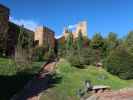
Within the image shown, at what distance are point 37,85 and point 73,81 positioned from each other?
166 inches

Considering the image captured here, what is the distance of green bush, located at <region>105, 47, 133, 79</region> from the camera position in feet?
131

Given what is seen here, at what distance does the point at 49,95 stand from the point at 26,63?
45.1 feet

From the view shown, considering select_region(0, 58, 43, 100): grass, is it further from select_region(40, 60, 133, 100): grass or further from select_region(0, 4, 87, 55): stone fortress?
select_region(0, 4, 87, 55): stone fortress

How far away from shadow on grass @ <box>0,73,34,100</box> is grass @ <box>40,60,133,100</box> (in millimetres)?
3072

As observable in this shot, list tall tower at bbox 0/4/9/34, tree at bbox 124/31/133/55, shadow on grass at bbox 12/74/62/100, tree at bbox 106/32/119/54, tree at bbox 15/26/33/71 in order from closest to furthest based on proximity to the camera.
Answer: shadow on grass at bbox 12/74/62/100 → tree at bbox 15/26/33/71 → tall tower at bbox 0/4/9/34 → tree at bbox 124/31/133/55 → tree at bbox 106/32/119/54

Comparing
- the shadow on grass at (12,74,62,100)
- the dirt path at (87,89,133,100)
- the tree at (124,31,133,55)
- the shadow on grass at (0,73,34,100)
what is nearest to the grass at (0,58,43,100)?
the shadow on grass at (0,73,34,100)

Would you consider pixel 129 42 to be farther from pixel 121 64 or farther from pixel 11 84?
pixel 11 84

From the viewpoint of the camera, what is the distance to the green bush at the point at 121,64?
39.8 meters

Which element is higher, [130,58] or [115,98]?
[130,58]

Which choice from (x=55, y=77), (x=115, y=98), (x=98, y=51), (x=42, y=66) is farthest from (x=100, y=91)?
(x=98, y=51)

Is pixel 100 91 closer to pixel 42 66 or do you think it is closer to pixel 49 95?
pixel 49 95

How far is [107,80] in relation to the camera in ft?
116

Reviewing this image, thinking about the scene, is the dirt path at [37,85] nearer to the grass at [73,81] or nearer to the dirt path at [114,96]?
the grass at [73,81]

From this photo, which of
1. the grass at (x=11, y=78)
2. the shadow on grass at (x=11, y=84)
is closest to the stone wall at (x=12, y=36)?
the grass at (x=11, y=78)
